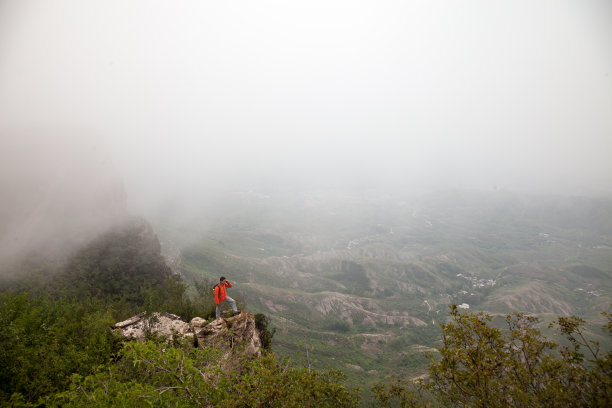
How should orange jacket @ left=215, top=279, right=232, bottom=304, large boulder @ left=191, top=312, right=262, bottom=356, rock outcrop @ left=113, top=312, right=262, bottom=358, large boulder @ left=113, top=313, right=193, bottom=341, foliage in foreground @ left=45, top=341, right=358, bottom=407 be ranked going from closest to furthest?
foliage in foreground @ left=45, top=341, right=358, bottom=407 < large boulder @ left=191, top=312, right=262, bottom=356 < rock outcrop @ left=113, top=312, right=262, bottom=358 < orange jacket @ left=215, top=279, right=232, bottom=304 < large boulder @ left=113, top=313, right=193, bottom=341

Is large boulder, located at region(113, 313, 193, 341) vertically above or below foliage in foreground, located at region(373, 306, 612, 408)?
below

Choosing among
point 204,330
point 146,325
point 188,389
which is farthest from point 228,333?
point 146,325

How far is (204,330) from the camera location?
2528 centimetres

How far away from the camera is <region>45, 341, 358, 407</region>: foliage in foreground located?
1056 centimetres

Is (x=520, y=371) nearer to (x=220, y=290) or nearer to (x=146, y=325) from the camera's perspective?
(x=220, y=290)

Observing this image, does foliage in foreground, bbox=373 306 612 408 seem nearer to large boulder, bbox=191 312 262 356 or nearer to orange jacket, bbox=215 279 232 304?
large boulder, bbox=191 312 262 356

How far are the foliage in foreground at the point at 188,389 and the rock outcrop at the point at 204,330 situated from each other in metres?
8.83

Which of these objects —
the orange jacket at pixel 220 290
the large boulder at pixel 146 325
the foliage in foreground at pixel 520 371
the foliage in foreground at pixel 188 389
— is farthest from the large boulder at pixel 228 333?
the foliage in foreground at pixel 520 371

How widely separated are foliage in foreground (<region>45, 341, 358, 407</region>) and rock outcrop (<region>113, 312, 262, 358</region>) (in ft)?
29.0

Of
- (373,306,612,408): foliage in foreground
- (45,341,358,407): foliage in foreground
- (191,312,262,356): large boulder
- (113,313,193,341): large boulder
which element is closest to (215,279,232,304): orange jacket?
(191,312,262,356): large boulder

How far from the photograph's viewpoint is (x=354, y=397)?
16219 millimetres

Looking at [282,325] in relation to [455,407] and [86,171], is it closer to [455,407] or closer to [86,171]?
[86,171]

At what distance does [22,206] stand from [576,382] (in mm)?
126139

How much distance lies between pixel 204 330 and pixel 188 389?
14513 mm
